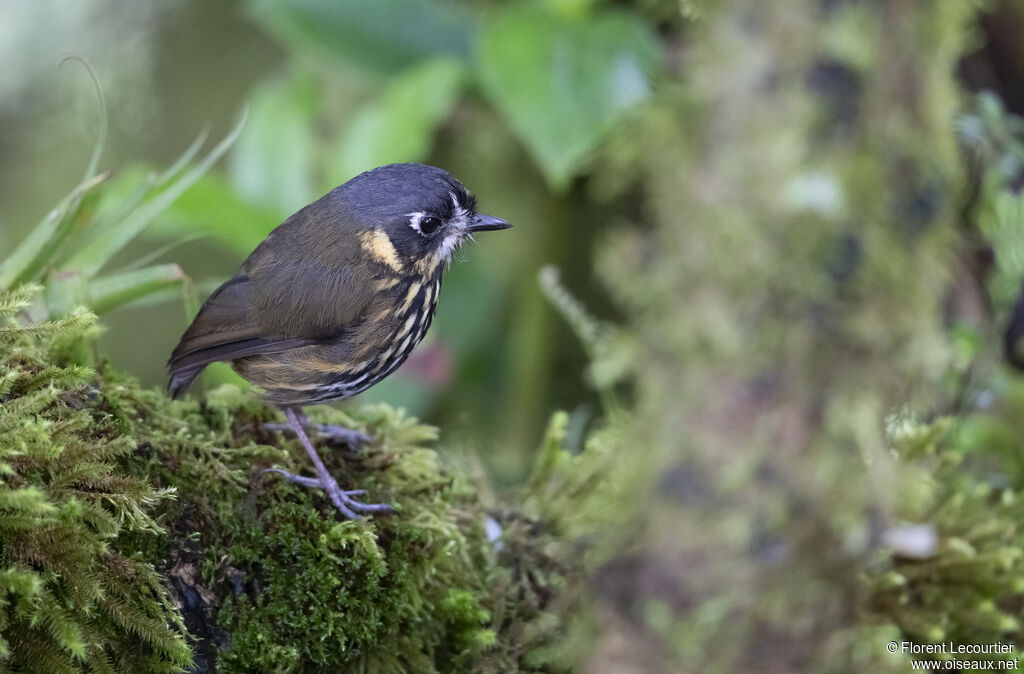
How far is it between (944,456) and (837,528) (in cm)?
56

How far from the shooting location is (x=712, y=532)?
11.1 feet

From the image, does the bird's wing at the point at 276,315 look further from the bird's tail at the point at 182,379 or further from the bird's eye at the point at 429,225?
the bird's eye at the point at 429,225

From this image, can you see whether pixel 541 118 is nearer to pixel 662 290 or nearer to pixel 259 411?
pixel 662 290

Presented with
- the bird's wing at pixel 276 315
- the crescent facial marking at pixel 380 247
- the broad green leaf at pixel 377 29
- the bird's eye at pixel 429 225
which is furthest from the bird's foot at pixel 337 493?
the broad green leaf at pixel 377 29

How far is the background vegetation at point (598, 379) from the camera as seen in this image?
183cm

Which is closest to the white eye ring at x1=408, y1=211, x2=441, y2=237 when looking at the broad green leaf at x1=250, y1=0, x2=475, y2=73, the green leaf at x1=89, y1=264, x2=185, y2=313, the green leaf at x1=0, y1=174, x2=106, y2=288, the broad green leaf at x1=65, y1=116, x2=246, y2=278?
the broad green leaf at x1=65, y1=116, x2=246, y2=278

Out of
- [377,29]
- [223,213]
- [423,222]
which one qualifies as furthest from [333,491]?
[377,29]

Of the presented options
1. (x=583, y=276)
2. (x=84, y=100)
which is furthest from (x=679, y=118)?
(x=84, y=100)

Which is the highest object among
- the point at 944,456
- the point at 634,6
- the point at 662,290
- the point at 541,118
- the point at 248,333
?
the point at 634,6

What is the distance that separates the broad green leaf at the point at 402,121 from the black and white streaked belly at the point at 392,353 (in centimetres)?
190

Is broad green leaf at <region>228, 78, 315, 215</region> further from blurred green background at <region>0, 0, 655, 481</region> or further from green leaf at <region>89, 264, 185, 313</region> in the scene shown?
green leaf at <region>89, 264, 185, 313</region>

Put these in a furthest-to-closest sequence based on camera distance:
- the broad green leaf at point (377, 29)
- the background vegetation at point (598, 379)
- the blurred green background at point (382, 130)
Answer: the broad green leaf at point (377, 29), the blurred green background at point (382, 130), the background vegetation at point (598, 379)

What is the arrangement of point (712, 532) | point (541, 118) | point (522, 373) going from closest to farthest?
point (712, 532)
point (541, 118)
point (522, 373)

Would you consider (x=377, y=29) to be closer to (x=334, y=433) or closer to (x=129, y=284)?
(x=129, y=284)
